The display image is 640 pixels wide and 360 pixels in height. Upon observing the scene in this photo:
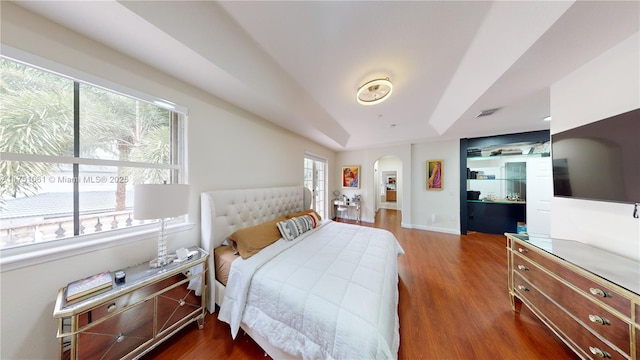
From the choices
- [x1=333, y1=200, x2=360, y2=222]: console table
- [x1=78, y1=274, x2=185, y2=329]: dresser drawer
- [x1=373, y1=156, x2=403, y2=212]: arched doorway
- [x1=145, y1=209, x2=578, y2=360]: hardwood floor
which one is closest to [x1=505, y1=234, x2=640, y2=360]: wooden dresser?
[x1=145, y1=209, x2=578, y2=360]: hardwood floor

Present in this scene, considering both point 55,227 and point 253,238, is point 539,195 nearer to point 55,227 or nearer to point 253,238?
point 253,238

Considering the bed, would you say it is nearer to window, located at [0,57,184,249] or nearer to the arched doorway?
window, located at [0,57,184,249]

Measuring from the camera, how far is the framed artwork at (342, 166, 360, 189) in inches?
198

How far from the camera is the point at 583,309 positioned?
3.59ft

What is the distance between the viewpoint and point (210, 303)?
5.49 ft

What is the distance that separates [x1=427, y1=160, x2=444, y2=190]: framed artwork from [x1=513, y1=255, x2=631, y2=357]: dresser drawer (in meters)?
2.95

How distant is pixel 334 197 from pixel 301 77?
12.2ft

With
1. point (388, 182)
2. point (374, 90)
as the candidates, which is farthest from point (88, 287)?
point (388, 182)

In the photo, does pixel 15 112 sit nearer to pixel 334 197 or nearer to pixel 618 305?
pixel 618 305

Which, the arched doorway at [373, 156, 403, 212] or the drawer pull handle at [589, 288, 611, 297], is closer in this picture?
the drawer pull handle at [589, 288, 611, 297]

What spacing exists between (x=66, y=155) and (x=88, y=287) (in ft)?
2.92

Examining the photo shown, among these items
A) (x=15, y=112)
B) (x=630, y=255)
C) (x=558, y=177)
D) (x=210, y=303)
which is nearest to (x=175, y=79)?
(x=15, y=112)

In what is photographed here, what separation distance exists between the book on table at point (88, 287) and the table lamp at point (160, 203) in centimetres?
25

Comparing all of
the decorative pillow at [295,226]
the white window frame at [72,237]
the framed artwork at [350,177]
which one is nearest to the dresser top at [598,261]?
the decorative pillow at [295,226]
